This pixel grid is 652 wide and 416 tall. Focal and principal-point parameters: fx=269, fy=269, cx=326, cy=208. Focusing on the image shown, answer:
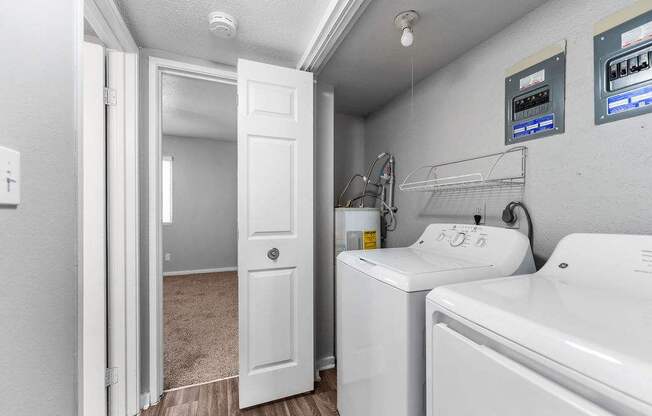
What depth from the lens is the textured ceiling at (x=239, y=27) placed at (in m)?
1.29

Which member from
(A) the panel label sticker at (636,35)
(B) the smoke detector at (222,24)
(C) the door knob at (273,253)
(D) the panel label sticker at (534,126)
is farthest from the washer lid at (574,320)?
(B) the smoke detector at (222,24)

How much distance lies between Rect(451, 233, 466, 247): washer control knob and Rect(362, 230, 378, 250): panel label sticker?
72 cm

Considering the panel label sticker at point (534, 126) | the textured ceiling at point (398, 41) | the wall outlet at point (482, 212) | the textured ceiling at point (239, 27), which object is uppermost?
the textured ceiling at point (239, 27)

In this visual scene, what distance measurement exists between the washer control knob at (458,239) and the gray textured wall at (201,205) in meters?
4.20

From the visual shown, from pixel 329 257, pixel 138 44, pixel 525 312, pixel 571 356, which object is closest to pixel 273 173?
pixel 329 257

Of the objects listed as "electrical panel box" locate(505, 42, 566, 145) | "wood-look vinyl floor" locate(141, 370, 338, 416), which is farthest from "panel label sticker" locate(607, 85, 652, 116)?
"wood-look vinyl floor" locate(141, 370, 338, 416)

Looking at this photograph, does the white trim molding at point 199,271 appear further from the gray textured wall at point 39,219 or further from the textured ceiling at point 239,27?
the gray textured wall at point 39,219

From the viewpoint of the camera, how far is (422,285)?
0.94m

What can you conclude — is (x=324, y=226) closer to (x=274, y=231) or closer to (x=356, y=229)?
(x=356, y=229)

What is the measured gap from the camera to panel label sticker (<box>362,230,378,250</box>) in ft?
6.63

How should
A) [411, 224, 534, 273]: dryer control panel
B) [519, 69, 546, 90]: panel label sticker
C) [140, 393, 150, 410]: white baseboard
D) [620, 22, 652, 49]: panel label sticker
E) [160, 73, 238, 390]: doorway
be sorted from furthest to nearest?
1. [160, 73, 238, 390]: doorway
2. [140, 393, 150, 410]: white baseboard
3. [519, 69, 546, 90]: panel label sticker
4. [411, 224, 534, 273]: dryer control panel
5. [620, 22, 652, 49]: panel label sticker

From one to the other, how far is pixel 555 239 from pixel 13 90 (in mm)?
1850

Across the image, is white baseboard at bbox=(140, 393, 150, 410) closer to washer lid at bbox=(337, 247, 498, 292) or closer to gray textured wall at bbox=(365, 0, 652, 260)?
washer lid at bbox=(337, 247, 498, 292)

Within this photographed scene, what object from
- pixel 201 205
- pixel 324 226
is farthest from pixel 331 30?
pixel 201 205
